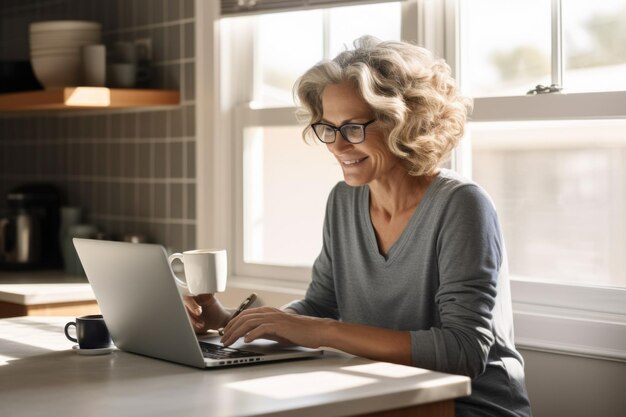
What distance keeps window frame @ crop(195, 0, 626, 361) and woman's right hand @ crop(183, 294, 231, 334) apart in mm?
799

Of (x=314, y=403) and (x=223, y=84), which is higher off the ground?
(x=223, y=84)

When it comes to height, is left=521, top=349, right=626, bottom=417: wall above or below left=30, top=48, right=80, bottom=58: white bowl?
below

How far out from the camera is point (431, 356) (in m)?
1.95

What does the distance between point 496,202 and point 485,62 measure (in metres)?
0.39

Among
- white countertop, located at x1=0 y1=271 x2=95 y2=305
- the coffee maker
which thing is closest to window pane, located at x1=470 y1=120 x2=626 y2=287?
white countertop, located at x1=0 y1=271 x2=95 y2=305

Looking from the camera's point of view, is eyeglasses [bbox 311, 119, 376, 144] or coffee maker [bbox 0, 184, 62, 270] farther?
coffee maker [bbox 0, 184, 62, 270]

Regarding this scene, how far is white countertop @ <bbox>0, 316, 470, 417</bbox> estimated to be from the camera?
152 centimetres

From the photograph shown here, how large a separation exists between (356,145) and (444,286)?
0.40 meters

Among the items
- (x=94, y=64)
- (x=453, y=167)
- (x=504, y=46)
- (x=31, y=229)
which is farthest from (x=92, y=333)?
(x=31, y=229)

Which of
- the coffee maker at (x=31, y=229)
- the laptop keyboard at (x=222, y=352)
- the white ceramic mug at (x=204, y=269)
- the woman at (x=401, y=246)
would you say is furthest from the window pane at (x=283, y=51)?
the laptop keyboard at (x=222, y=352)

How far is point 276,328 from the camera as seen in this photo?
6.49 ft

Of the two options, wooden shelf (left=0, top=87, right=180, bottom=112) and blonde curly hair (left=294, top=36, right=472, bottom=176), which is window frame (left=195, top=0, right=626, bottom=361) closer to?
wooden shelf (left=0, top=87, right=180, bottom=112)

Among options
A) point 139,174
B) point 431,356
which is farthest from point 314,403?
point 139,174

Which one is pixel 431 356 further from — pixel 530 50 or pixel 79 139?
pixel 79 139
